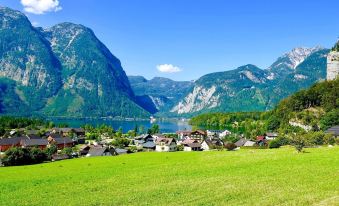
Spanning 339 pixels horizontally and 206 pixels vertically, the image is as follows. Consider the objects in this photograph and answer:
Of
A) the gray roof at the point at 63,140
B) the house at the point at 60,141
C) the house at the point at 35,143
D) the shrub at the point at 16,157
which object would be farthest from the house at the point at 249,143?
the house at the point at 35,143

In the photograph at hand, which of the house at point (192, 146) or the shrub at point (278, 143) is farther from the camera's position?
the house at point (192, 146)

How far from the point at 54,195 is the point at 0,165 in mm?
54720

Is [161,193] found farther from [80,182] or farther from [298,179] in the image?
A: [80,182]

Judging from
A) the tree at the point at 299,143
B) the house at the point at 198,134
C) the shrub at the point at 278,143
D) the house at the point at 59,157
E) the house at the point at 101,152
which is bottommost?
the house at the point at 59,157

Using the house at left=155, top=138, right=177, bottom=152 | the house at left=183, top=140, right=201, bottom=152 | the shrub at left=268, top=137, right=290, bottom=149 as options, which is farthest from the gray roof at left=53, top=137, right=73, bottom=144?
the shrub at left=268, top=137, right=290, bottom=149

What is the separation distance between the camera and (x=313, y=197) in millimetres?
26641

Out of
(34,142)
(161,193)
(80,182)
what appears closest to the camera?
(161,193)

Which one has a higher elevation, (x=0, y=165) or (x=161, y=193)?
(x=161, y=193)

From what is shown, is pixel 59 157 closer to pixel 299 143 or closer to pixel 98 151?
pixel 98 151

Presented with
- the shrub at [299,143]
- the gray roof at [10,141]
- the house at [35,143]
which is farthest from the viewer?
the gray roof at [10,141]

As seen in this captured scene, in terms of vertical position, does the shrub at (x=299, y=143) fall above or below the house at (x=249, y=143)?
above

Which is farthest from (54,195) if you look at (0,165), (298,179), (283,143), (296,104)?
(296,104)

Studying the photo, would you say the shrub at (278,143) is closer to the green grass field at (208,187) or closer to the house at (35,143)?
the green grass field at (208,187)

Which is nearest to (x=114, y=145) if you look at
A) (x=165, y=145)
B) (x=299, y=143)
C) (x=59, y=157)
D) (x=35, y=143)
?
(x=165, y=145)
